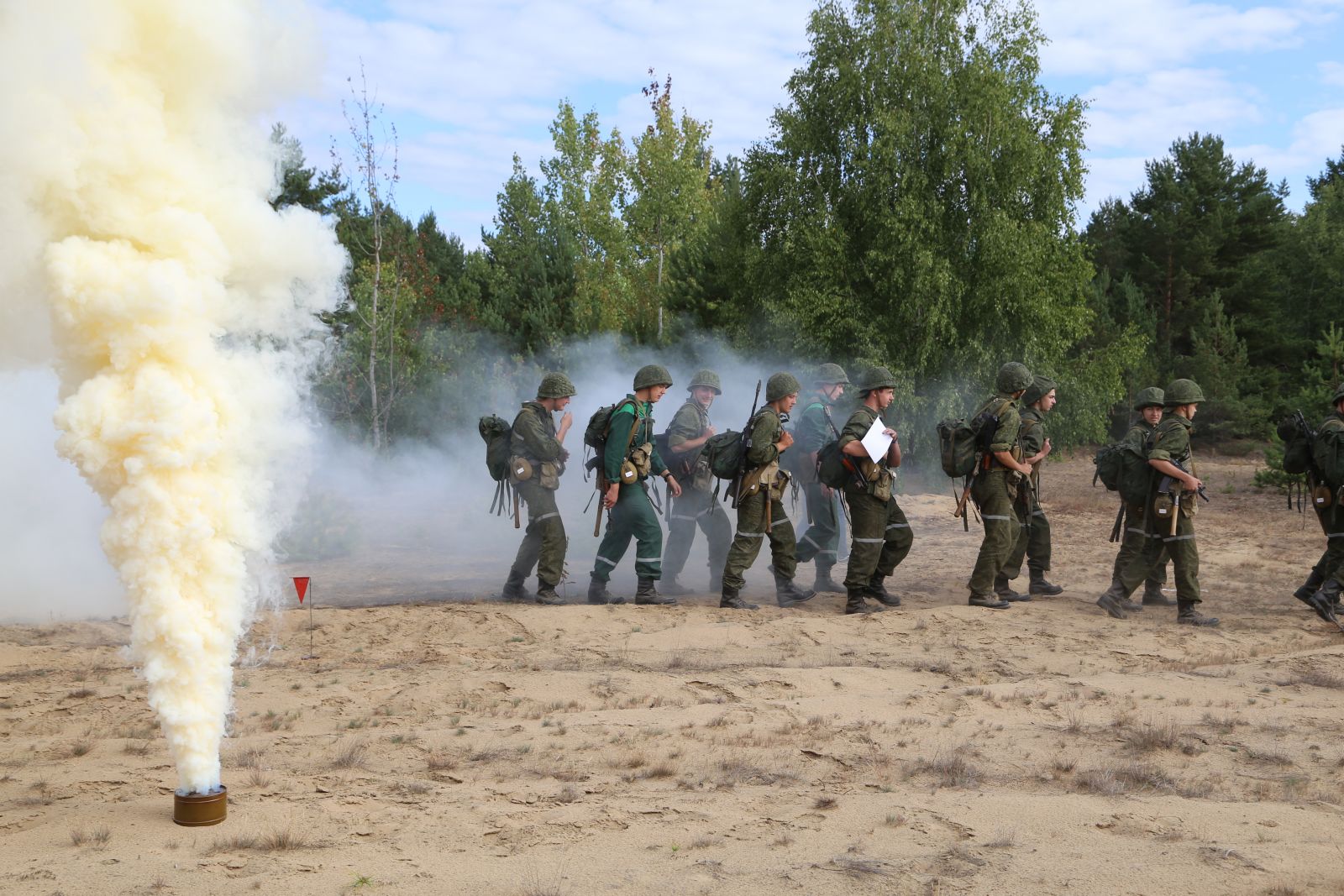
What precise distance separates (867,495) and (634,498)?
2074mm

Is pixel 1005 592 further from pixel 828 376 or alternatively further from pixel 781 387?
pixel 781 387

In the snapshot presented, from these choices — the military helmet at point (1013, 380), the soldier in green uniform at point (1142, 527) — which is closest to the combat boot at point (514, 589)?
the military helmet at point (1013, 380)

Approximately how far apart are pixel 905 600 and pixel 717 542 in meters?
1.97

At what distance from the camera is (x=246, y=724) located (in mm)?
6633

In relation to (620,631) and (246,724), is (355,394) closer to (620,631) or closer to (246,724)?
(620,631)

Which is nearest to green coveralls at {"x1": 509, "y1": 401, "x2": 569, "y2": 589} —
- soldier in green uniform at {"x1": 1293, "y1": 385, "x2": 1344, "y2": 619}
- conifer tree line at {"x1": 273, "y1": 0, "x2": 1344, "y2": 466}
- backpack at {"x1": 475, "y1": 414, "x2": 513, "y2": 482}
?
backpack at {"x1": 475, "y1": 414, "x2": 513, "y2": 482}

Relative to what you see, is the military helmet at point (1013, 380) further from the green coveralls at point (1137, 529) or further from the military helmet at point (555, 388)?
the military helmet at point (555, 388)

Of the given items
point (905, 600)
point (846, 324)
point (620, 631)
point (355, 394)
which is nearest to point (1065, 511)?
point (846, 324)

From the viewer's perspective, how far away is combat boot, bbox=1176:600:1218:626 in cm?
945

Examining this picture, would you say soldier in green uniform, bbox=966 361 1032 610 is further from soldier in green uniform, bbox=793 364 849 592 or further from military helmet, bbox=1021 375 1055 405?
soldier in green uniform, bbox=793 364 849 592

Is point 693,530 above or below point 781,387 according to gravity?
below

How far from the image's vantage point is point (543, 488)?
10.3 m

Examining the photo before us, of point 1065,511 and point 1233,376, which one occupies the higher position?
point 1233,376

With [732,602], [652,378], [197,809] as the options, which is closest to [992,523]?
[732,602]
